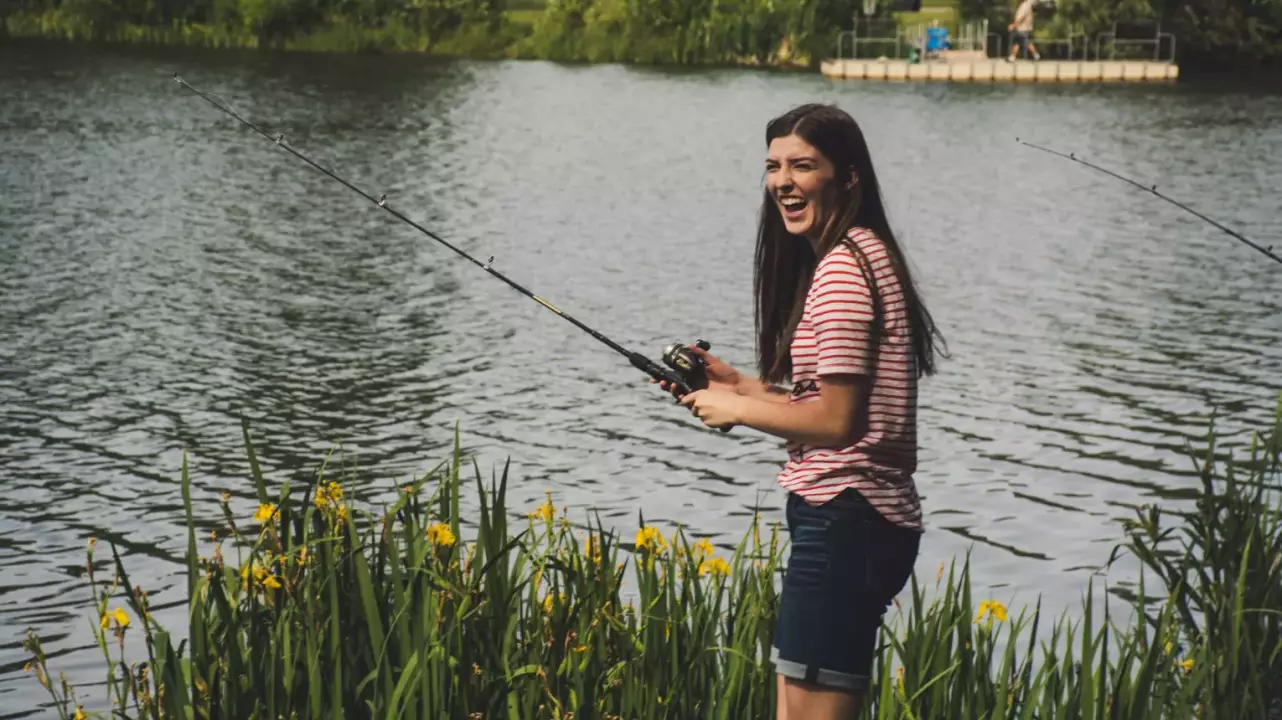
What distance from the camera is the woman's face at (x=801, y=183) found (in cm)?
520

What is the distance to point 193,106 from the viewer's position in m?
48.9

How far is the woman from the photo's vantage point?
4.96m

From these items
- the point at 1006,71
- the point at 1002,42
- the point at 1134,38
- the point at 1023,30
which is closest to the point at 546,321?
the point at 1006,71

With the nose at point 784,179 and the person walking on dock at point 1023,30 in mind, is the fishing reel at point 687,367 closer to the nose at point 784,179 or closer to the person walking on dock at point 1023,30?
the nose at point 784,179

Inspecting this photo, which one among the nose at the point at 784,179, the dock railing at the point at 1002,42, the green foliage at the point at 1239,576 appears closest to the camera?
the nose at the point at 784,179

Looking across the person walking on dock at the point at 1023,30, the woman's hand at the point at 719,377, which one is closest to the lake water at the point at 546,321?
the woman's hand at the point at 719,377

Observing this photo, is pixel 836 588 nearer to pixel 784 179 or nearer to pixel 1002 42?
pixel 784 179

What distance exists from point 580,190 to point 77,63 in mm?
32405

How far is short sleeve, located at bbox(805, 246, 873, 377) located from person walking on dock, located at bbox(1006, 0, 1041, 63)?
203 feet

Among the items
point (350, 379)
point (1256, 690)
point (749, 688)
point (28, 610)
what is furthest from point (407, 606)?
point (350, 379)

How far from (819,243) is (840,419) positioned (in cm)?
49

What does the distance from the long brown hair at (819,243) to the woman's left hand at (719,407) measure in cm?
24

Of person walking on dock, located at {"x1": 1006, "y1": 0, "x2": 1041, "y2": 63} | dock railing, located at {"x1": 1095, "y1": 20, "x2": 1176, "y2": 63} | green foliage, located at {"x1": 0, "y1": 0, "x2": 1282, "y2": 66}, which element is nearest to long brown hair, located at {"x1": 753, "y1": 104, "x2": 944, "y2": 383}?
person walking on dock, located at {"x1": 1006, "y1": 0, "x2": 1041, "y2": 63}

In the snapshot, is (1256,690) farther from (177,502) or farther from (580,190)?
(580,190)
